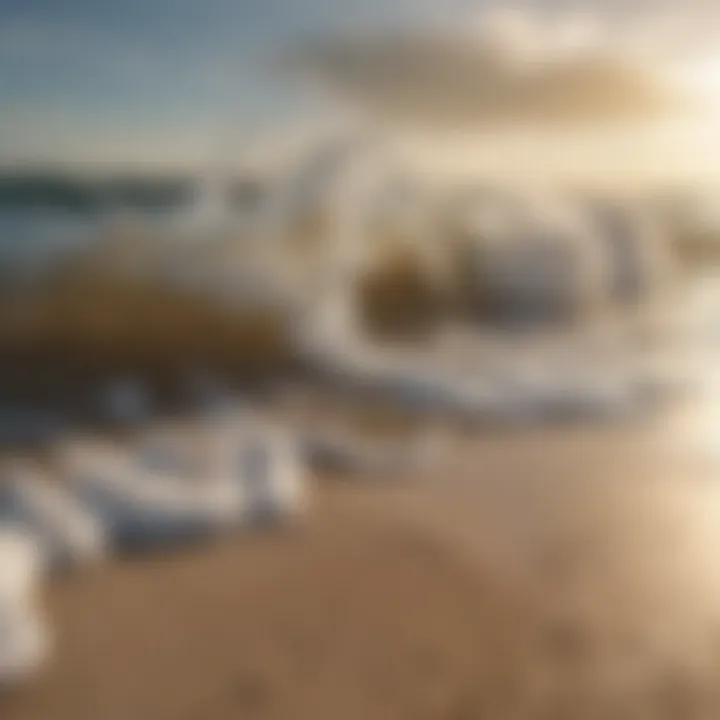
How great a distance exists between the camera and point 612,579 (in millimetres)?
801

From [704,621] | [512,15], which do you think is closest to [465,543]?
[704,621]

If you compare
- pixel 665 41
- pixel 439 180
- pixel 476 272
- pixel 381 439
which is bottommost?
pixel 381 439

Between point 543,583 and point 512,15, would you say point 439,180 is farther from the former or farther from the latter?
point 543,583

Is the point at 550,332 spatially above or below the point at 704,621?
above

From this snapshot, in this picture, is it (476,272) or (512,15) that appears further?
(476,272)

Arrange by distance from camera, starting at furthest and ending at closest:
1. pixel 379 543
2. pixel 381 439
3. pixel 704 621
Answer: pixel 381 439, pixel 379 543, pixel 704 621

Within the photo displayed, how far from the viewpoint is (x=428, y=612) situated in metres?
0.76

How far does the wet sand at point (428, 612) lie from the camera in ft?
2.17

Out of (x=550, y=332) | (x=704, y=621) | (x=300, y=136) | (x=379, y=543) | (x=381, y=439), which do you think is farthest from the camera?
(x=550, y=332)

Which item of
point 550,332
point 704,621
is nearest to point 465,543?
point 704,621

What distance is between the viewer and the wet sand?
66 cm

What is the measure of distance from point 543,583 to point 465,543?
0.28 feet

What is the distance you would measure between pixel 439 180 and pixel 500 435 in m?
0.35

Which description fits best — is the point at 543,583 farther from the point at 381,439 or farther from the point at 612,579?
the point at 381,439
